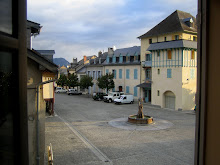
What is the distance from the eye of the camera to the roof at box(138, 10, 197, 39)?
31.1m

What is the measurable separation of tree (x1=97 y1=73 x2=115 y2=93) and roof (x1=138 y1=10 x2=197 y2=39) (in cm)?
862

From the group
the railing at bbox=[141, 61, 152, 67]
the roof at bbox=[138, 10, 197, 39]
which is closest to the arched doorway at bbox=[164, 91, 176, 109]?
the railing at bbox=[141, 61, 152, 67]

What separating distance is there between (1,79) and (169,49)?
28018mm

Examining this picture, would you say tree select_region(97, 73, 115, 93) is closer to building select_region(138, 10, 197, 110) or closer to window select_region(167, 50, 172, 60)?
building select_region(138, 10, 197, 110)

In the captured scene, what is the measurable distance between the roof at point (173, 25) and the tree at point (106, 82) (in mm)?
8625

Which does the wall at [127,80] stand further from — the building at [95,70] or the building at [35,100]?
the building at [35,100]

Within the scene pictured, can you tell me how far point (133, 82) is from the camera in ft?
120

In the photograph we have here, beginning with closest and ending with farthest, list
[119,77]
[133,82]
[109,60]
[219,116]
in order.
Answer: [219,116], [133,82], [119,77], [109,60]

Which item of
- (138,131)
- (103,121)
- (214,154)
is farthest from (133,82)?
(214,154)

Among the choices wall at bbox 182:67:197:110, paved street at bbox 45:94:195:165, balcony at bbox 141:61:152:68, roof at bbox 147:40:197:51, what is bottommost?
paved street at bbox 45:94:195:165

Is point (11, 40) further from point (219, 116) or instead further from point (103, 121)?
point (103, 121)

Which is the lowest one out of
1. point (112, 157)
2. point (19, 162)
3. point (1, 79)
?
point (112, 157)

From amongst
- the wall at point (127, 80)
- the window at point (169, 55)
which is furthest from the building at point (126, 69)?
the window at point (169, 55)

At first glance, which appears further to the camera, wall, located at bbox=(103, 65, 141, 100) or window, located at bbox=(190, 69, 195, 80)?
wall, located at bbox=(103, 65, 141, 100)
